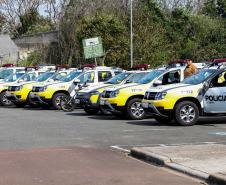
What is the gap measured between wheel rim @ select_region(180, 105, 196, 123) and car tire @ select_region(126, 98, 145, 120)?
2262mm

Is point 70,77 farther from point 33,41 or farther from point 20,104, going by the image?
point 33,41

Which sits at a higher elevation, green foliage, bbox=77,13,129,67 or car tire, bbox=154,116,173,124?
green foliage, bbox=77,13,129,67

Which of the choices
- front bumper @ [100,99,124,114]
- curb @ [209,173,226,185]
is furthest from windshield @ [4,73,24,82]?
curb @ [209,173,226,185]

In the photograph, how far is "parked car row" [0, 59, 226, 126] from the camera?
16141 millimetres

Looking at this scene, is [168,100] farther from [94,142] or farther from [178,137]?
[94,142]

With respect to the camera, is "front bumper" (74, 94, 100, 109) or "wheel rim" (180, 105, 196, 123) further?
"front bumper" (74, 94, 100, 109)

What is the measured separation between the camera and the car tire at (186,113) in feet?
52.5

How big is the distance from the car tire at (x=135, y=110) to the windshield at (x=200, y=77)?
1.98 meters

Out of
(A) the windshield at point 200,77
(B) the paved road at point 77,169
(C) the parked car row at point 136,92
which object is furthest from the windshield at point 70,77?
(B) the paved road at point 77,169

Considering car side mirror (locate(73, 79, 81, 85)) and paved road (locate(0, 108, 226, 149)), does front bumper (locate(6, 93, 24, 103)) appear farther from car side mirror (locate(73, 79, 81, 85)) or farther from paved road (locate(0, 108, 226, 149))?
paved road (locate(0, 108, 226, 149))

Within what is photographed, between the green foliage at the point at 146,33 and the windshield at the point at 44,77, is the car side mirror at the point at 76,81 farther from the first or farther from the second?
the green foliage at the point at 146,33

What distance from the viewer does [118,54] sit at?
133 feet

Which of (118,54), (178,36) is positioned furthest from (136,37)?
(178,36)

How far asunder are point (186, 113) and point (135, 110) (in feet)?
8.29
